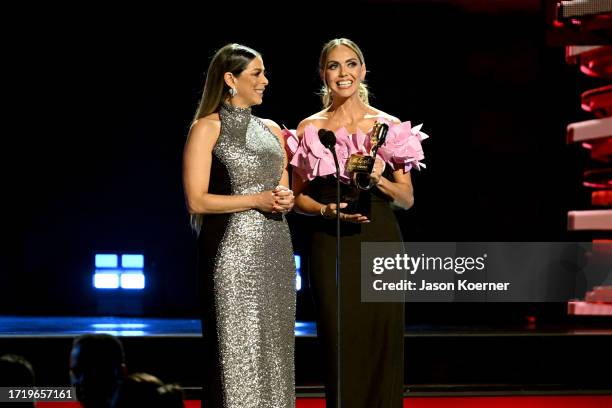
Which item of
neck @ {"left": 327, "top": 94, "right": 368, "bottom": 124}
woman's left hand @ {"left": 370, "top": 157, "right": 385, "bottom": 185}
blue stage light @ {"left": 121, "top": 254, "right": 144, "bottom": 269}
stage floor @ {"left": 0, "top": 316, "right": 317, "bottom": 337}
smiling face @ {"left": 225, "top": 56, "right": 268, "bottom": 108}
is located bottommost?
stage floor @ {"left": 0, "top": 316, "right": 317, "bottom": 337}

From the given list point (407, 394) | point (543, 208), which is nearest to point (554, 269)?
point (543, 208)

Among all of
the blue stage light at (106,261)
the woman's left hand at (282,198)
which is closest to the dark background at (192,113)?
the blue stage light at (106,261)

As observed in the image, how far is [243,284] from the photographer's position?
3.39m

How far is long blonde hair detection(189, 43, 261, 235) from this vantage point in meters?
3.44

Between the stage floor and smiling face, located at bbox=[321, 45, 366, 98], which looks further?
the stage floor

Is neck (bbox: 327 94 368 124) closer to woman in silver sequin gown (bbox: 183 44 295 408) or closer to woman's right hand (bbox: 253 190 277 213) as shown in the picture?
woman in silver sequin gown (bbox: 183 44 295 408)

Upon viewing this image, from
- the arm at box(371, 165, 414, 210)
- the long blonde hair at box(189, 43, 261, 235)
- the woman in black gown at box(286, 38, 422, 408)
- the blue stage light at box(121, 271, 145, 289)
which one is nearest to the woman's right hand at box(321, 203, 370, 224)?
the woman in black gown at box(286, 38, 422, 408)

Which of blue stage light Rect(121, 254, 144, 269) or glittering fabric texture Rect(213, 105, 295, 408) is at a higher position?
glittering fabric texture Rect(213, 105, 295, 408)

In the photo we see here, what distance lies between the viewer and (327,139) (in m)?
3.39

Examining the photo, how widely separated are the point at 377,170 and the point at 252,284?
62cm

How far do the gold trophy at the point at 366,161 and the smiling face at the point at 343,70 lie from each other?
1.03ft

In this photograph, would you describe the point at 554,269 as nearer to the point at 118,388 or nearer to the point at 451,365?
the point at 451,365

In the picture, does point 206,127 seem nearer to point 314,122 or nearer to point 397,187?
point 314,122

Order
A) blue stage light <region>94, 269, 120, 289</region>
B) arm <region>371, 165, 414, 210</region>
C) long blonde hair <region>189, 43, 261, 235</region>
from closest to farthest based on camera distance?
long blonde hair <region>189, 43, 261, 235</region> → arm <region>371, 165, 414, 210</region> → blue stage light <region>94, 269, 120, 289</region>
